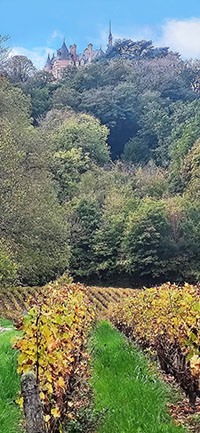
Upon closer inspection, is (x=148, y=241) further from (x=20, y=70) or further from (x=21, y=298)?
(x=20, y=70)

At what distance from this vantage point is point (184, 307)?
201 inches

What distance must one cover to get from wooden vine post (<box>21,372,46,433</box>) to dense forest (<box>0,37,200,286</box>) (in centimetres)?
1182

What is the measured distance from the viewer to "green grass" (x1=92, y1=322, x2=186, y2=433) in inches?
124

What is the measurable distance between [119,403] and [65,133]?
39.2m

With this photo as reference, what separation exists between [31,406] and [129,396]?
2040 millimetres

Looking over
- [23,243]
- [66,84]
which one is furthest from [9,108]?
[66,84]

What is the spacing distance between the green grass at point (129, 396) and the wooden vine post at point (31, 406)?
1.24m

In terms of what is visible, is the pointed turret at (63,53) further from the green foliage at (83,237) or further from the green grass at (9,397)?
the green grass at (9,397)

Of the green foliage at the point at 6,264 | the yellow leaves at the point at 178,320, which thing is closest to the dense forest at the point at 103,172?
the green foliage at the point at 6,264

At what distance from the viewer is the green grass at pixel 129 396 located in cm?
316

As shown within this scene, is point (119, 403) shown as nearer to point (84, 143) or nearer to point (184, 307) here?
point (184, 307)

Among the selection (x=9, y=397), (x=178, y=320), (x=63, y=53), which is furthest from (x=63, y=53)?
(x=9, y=397)

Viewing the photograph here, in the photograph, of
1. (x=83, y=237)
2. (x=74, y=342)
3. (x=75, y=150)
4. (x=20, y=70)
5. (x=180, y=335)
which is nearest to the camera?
(x=74, y=342)

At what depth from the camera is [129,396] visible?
12.5 feet
